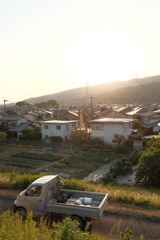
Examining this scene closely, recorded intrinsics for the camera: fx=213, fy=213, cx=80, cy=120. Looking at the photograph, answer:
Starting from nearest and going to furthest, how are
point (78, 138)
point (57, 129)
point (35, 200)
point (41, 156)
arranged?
point (35, 200) → point (41, 156) → point (78, 138) → point (57, 129)

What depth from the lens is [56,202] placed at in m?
7.67

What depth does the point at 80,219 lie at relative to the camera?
6.80m

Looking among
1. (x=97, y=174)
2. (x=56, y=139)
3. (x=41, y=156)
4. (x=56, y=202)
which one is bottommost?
(x=97, y=174)

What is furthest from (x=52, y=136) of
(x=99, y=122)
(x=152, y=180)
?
(x=152, y=180)

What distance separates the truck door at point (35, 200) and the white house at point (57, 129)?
26948mm

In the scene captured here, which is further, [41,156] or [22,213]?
[41,156]

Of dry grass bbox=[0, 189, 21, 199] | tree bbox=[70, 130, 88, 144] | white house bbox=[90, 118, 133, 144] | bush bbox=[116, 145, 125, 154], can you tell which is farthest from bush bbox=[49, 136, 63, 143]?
dry grass bbox=[0, 189, 21, 199]

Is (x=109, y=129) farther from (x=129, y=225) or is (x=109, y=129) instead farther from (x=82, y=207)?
(x=82, y=207)

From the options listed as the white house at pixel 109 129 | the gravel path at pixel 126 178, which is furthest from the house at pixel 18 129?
the gravel path at pixel 126 178

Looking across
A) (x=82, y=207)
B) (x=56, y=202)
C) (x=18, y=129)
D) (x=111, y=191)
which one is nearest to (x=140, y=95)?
(x=18, y=129)

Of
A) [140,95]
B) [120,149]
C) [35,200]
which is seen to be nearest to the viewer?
[35,200]

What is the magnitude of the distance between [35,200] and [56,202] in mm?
751

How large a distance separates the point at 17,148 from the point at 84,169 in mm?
14470

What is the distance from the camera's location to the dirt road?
650cm
